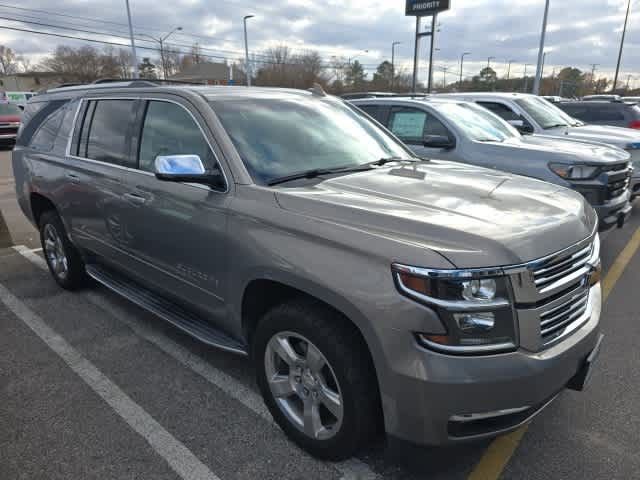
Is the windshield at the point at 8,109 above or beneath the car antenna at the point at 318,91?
beneath

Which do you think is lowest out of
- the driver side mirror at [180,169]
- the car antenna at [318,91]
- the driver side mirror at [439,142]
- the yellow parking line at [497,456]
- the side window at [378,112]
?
the yellow parking line at [497,456]

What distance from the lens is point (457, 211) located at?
2.19m

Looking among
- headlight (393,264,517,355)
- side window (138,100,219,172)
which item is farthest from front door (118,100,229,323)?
headlight (393,264,517,355)

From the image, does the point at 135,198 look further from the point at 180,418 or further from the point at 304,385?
the point at 304,385

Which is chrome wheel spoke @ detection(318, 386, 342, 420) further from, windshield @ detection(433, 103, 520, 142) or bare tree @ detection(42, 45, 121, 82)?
bare tree @ detection(42, 45, 121, 82)

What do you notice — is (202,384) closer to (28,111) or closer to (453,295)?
(453,295)

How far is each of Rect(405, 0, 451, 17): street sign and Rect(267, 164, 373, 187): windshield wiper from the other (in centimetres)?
2439

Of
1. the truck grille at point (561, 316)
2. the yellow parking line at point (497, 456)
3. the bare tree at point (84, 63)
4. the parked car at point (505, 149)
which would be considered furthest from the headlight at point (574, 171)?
the bare tree at point (84, 63)

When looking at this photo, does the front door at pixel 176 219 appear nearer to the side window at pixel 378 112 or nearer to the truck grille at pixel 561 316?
the truck grille at pixel 561 316

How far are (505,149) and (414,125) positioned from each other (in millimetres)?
1292

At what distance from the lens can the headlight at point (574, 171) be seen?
524cm

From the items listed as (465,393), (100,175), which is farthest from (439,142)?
(465,393)

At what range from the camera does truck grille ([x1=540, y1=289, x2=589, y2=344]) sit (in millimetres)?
1993

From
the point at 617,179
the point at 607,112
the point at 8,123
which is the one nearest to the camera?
the point at 617,179
